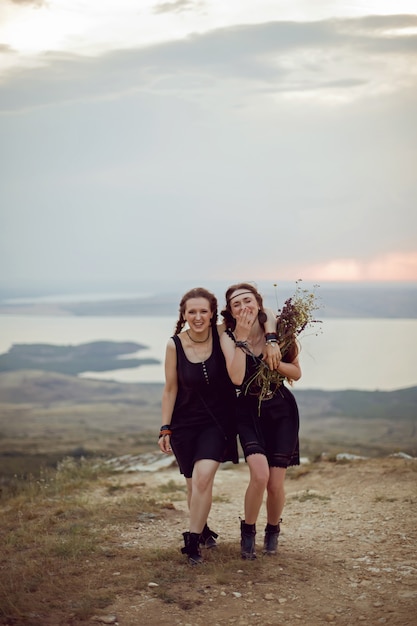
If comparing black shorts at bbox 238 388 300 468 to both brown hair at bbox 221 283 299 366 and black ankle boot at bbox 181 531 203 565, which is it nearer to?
brown hair at bbox 221 283 299 366

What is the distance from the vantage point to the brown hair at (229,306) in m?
6.20

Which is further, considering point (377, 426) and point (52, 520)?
point (377, 426)

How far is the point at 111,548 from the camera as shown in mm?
6984

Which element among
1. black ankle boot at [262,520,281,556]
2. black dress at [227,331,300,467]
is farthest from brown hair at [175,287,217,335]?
black ankle boot at [262,520,281,556]

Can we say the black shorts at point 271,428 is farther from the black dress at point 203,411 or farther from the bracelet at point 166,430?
Result: the bracelet at point 166,430

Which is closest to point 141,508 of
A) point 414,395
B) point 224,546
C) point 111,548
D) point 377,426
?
point 111,548

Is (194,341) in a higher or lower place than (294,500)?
higher

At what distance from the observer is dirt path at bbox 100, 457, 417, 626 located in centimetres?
529

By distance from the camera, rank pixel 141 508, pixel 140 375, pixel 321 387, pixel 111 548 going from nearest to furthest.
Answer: pixel 111 548 < pixel 141 508 < pixel 321 387 < pixel 140 375

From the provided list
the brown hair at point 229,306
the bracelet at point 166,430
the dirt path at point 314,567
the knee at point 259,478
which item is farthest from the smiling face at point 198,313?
the dirt path at point 314,567

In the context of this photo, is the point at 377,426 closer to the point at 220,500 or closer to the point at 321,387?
the point at 321,387

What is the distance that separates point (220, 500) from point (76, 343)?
10956cm

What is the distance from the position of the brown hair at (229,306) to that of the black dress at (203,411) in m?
0.15

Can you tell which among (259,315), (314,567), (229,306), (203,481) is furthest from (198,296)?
(314,567)
